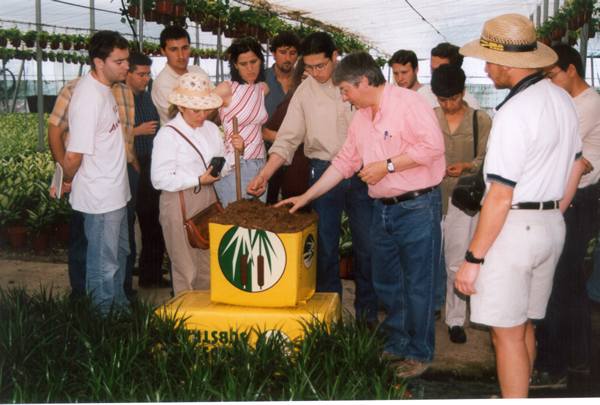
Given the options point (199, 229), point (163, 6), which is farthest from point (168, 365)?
point (163, 6)

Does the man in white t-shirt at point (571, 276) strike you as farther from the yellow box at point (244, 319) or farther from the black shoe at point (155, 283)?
the black shoe at point (155, 283)

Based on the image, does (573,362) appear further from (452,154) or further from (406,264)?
(452,154)

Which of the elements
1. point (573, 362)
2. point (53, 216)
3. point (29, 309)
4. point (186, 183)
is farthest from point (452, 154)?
point (53, 216)

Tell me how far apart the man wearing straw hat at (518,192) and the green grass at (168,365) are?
0.52 metres

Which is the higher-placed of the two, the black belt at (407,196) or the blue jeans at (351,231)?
the black belt at (407,196)

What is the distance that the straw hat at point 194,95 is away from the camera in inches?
113

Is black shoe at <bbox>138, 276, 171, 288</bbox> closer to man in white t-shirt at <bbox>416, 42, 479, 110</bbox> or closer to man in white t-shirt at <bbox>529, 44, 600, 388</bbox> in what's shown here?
man in white t-shirt at <bbox>416, 42, 479, 110</bbox>

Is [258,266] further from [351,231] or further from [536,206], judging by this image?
[536,206]

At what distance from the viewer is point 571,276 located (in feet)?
8.49

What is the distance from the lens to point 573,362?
8.62 ft

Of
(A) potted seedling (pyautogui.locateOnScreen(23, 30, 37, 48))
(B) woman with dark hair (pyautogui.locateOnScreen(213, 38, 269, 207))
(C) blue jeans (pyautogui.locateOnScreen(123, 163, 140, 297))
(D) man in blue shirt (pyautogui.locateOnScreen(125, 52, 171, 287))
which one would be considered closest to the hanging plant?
(D) man in blue shirt (pyautogui.locateOnScreen(125, 52, 171, 287))

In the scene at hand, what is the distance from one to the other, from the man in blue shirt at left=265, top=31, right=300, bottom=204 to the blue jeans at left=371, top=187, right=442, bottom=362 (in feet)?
4.11

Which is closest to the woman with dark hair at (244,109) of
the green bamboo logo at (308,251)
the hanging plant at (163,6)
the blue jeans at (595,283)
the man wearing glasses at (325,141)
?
the man wearing glasses at (325,141)

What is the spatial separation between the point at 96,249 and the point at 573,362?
8.12 ft
